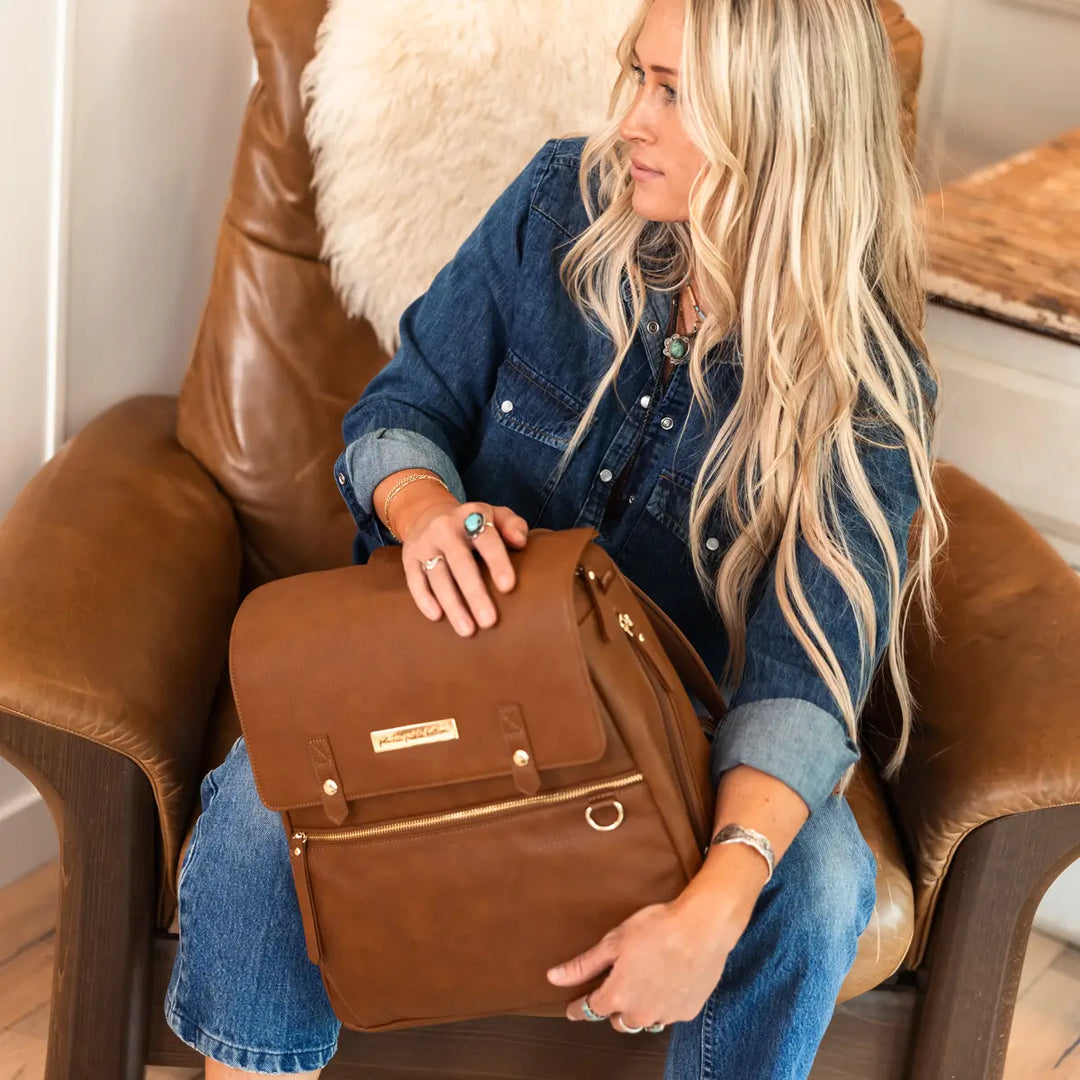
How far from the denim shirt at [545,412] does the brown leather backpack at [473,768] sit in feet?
0.82

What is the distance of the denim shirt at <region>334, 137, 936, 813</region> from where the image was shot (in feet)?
3.80

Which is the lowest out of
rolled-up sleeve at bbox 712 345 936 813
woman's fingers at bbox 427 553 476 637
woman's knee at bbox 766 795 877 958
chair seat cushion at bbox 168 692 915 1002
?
chair seat cushion at bbox 168 692 915 1002

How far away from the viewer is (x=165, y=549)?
122 cm

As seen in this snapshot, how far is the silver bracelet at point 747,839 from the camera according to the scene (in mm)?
933

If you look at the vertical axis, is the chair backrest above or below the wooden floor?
above

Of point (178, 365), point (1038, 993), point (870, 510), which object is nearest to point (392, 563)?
point (870, 510)

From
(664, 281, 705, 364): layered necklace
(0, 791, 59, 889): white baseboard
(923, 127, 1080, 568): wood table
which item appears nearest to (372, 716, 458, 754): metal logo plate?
(664, 281, 705, 364): layered necklace

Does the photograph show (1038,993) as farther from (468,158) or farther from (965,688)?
(468,158)

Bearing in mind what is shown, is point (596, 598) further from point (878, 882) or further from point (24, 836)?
point (24, 836)

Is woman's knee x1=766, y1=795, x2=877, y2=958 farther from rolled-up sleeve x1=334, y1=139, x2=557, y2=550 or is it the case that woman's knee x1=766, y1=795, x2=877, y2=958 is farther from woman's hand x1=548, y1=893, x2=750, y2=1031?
rolled-up sleeve x1=334, y1=139, x2=557, y2=550

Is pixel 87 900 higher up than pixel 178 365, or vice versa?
pixel 178 365

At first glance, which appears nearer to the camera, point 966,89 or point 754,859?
point 754,859

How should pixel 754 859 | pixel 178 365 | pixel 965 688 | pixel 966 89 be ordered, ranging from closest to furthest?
1. pixel 754 859
2. pixel 965 688
3. pixel 178 365
4. pixel 966 89

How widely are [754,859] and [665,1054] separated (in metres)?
0.28
